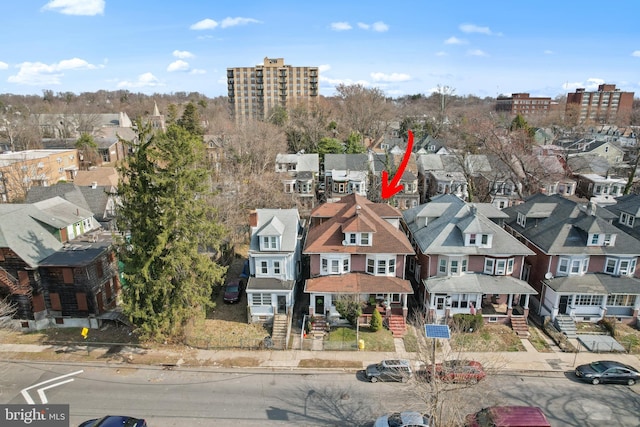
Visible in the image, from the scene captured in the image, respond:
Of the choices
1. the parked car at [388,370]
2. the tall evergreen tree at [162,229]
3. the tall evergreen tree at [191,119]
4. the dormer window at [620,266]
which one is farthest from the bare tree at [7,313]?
the tall evergreen tree at [191,119]

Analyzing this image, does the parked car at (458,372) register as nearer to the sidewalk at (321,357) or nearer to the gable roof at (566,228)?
the sidewalk at (321,357)

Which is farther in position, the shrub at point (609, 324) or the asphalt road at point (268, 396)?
the shrub at point (609, 324)

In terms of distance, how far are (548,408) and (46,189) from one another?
57.6 m

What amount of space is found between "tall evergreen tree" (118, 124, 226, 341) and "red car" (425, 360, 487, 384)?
17.3 meters

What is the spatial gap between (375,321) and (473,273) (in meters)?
9.73

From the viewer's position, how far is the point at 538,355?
1180 inches

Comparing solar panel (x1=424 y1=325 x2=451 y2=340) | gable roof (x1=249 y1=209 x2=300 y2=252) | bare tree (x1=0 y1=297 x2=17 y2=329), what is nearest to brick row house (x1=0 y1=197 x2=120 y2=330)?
bare tree (x1=0 y1=297 x2=17 y2=329)

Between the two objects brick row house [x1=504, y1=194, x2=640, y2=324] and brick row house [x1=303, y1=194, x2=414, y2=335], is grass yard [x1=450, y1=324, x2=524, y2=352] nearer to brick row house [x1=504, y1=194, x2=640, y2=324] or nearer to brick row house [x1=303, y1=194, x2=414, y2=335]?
brick row house [x1=303, y1=194, x2=414, y2=335]

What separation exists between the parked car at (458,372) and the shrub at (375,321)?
7.82 meters

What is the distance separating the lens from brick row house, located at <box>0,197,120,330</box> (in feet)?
106

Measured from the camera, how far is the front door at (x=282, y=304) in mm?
34281

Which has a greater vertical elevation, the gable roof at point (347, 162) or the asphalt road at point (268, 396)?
the gable roof at point (347, 162)

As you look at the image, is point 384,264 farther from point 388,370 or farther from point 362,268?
point 388,370

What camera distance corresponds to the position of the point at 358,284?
110ft
